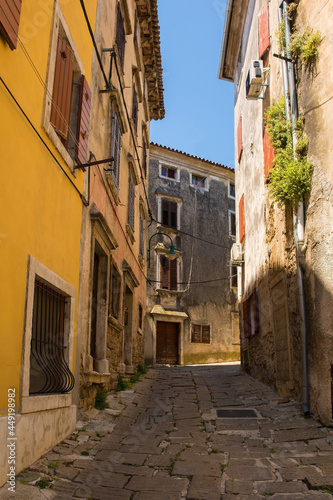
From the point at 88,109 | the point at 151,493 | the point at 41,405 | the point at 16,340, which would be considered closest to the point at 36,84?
the point at 88,109

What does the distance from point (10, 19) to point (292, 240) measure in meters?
5.70

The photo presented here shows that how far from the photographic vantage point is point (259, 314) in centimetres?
1094

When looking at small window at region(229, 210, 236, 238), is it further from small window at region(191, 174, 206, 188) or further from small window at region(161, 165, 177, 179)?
small window at region(161, 165, 177, 179)

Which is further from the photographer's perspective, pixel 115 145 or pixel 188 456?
pixel 115 145

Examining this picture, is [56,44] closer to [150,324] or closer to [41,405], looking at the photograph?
[41,405]

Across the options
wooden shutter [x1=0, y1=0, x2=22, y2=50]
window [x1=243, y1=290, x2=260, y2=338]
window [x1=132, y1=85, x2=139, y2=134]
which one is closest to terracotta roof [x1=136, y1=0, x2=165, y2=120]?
window [x1=132, y1=85, x2=139, y2=134]

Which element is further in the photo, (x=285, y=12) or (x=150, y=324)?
(x=150, y=324)

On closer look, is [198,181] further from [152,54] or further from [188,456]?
[188,456]

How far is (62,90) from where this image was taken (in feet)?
20.4

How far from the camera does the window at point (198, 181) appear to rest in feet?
85.7

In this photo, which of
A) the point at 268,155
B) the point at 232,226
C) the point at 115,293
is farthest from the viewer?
the point at 232,226

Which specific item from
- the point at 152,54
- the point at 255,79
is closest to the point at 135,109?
the point at 152,54

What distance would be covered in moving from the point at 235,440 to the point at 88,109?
513cm

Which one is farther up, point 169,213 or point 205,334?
point 169,213
